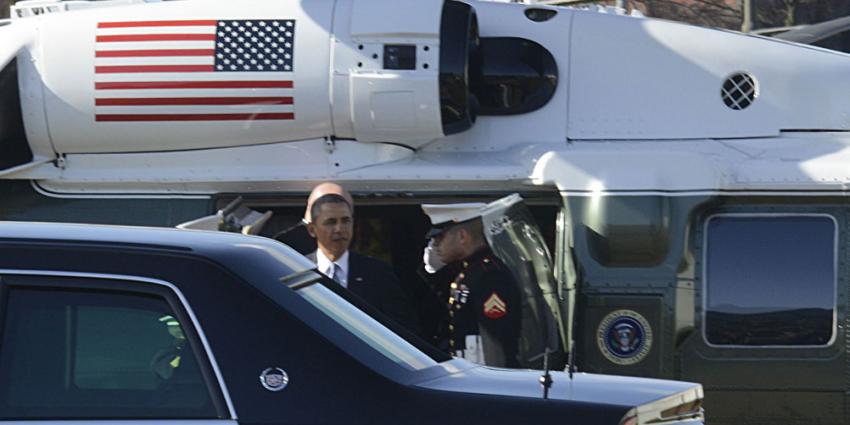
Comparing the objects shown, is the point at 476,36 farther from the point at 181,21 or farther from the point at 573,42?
the point at 181,21

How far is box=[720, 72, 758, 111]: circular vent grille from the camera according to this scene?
6762mm

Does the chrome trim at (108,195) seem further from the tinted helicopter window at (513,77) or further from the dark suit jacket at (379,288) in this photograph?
the tinted helicopter window at (513,77)

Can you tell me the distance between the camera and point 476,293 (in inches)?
236

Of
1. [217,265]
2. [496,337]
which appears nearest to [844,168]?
[496,337]

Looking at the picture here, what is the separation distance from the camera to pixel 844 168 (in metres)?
6.38

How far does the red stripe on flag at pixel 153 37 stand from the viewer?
262 inches

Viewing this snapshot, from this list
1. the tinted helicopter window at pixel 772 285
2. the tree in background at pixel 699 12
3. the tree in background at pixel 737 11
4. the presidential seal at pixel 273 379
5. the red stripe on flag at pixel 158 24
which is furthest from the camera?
the tree in background at pixel 699 12

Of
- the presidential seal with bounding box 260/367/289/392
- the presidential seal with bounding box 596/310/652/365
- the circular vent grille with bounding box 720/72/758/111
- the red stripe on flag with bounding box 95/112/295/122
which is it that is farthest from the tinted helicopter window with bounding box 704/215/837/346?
the presidential seal with bounding box 260/367/289/392

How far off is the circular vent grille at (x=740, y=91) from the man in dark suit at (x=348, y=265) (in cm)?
199

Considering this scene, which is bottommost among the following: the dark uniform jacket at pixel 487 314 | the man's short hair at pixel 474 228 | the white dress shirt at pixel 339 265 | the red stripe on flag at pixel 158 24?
the dark uniform jacket at pixel 487 314

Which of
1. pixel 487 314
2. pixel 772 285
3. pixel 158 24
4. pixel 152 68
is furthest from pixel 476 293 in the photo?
pixel 158 24

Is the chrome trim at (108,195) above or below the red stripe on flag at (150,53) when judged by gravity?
below

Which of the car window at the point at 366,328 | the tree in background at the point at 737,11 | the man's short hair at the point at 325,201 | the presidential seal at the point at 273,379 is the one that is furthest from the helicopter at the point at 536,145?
the tree in background at the point at 737,11

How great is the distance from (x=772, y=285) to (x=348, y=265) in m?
1.96
